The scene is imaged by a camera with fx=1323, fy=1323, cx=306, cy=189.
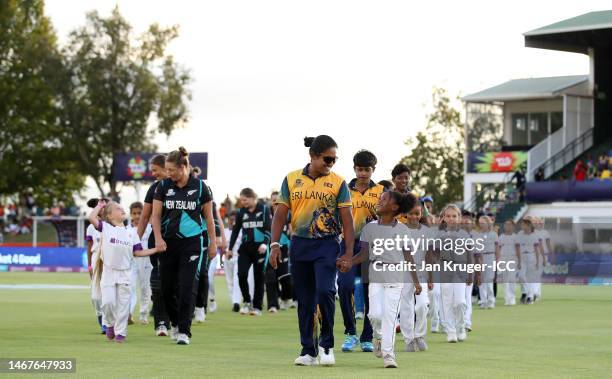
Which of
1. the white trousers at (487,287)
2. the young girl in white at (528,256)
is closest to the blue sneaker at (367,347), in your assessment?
the white trousers at (487,287)

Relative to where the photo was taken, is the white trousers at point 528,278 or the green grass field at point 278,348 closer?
the green grass field at point 278,348

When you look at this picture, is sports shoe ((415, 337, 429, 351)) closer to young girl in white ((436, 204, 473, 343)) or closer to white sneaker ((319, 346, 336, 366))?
young girl in white ((436, 204, 473, 343))

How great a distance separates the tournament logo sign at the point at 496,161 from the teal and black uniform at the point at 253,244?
36648 mm

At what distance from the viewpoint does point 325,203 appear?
1241cm

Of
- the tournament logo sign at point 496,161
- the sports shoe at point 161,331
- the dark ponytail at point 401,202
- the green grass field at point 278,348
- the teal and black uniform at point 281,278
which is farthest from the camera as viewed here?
the tournament logo sign at point 496,161

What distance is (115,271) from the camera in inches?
612

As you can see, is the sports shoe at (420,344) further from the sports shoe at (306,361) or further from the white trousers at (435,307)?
the white trousers at (435,307)

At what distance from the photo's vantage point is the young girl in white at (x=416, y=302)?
556 inches

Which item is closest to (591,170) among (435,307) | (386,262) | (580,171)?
(580,171)

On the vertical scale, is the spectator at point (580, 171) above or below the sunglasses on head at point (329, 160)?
below

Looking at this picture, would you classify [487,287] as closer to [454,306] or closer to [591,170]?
[454,306]

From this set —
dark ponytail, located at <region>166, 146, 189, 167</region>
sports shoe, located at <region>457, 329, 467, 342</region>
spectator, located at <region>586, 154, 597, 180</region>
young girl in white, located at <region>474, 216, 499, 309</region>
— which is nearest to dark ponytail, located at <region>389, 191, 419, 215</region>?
dark ponytail, located at <region>166, 146, 189, 167</region>

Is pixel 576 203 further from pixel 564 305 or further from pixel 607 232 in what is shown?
pixel 564 305

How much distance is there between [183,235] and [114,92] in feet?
213
